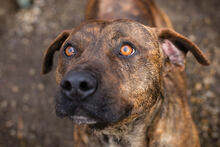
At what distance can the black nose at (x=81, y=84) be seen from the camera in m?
2.06

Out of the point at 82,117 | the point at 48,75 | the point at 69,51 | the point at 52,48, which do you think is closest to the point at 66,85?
the point at 82,117

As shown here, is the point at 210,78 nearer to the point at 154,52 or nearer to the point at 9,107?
the point at 154,52

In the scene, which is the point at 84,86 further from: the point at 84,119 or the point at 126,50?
the point at 126,50

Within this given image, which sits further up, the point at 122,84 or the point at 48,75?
the point at 122,84

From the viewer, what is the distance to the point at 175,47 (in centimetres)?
304

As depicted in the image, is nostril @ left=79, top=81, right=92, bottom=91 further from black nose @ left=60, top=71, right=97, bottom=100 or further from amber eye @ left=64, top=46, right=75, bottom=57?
amber eye @ left=64, top=46, right=75, bottom=57

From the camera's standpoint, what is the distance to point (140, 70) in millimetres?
2500

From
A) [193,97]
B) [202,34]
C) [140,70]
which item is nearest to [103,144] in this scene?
[140,70]

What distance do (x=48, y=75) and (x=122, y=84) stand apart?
334 centimetres

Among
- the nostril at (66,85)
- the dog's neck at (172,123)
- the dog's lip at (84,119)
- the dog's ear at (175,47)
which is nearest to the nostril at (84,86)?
the nostril at (66,85)

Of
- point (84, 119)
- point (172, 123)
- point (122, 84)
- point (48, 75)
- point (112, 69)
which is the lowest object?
point (172, 123)

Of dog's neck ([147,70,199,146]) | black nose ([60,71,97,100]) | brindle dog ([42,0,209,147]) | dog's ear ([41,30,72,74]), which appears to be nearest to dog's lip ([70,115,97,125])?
brindle dog ([42,0,209,147])

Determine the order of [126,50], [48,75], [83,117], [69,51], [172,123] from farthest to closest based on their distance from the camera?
[48,75] → [172,123] → [69,51] → [126,50] → [83,117]

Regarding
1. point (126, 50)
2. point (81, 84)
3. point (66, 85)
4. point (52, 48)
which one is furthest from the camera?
point (52, 48)
